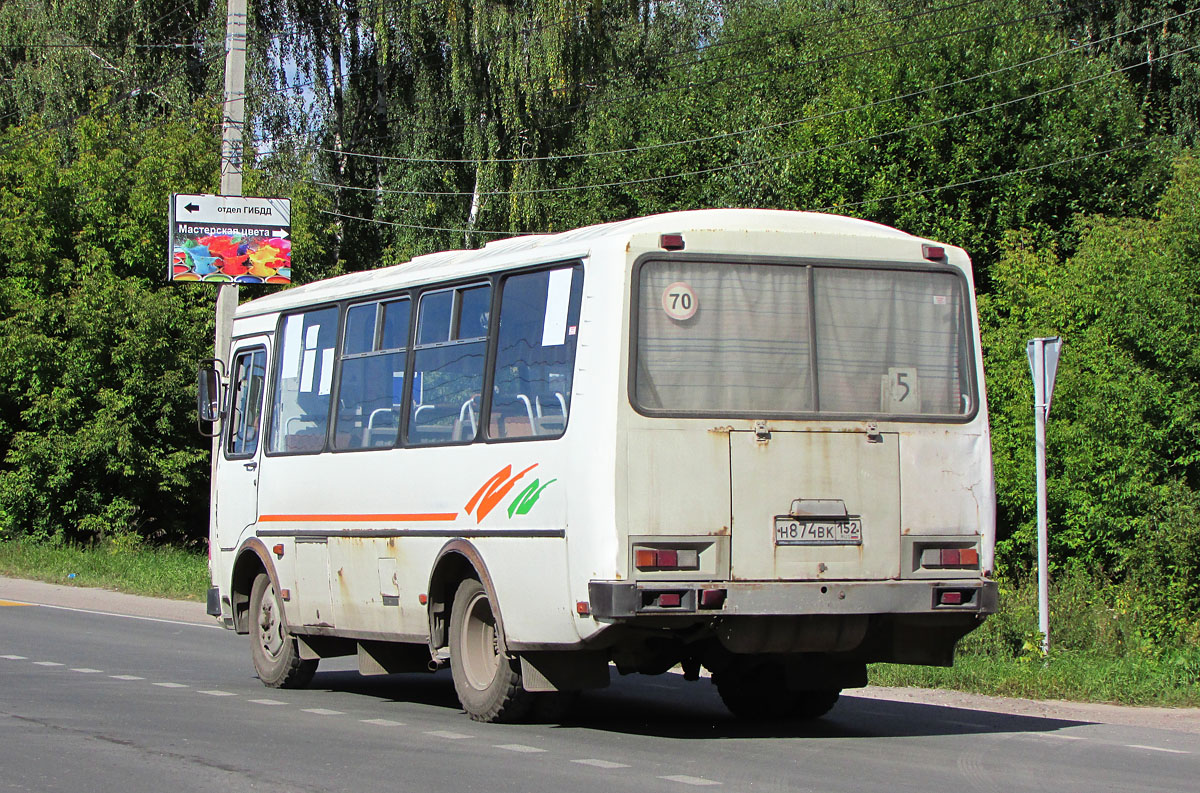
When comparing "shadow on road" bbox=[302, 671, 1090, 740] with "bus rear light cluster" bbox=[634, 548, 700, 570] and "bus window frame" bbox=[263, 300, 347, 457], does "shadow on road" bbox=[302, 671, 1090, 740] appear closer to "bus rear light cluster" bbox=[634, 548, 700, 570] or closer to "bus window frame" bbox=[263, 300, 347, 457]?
"bus rear light cluster" bbox=[634, 548, 700, 570]

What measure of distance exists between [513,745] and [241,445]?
227 inches

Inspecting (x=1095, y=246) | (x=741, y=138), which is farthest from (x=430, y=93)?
(x=1095, y=246)

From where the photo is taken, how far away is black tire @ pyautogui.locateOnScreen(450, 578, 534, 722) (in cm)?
1065

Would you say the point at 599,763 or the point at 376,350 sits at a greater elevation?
the point at 376,350

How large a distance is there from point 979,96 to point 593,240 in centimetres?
2991

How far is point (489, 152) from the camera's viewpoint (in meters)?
38.0

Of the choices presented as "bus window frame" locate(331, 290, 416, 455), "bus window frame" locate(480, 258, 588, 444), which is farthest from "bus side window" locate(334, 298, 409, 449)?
"bus window frame" locate(480, 258, 588, 444)

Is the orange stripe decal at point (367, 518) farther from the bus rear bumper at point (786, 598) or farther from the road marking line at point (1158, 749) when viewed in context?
the road marking line at point (1158, 749)

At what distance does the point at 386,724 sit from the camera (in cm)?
1090

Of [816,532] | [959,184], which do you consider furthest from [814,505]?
[959,184]

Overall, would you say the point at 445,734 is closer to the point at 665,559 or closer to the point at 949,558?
the point at 665,559

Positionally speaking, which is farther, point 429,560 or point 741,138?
point 741,138

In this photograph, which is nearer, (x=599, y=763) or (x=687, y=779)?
(x=687, y=779)

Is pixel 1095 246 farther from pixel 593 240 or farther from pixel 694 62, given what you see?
pixel 694 62
